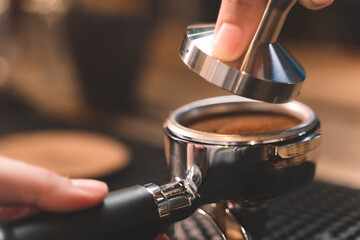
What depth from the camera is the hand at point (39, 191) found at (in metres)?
0.28

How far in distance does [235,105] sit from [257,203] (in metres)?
0.10

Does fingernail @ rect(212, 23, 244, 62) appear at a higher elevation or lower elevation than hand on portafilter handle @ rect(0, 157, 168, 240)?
higher

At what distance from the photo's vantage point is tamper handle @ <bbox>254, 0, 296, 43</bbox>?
328mm

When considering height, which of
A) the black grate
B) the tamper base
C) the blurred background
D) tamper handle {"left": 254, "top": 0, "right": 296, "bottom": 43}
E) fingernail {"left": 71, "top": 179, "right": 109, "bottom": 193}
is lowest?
the blurred background

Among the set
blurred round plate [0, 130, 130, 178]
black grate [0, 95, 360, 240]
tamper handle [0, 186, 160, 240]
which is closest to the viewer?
tamper handle [0, 186, 160, 240]

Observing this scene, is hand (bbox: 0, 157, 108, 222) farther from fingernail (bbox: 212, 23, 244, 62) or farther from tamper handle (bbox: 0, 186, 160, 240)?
fingernail (bbox: 212, 23, 244, 62)

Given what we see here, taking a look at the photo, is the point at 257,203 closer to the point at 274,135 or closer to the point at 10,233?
the point at 274,135

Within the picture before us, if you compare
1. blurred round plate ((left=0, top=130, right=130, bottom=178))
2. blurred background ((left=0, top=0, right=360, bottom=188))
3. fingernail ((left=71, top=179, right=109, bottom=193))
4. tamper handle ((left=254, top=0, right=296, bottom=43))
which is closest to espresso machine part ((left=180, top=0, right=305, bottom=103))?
tamper handle ((left=254, top=0, right=296, bottom=43))

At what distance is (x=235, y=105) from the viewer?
417 millimetres

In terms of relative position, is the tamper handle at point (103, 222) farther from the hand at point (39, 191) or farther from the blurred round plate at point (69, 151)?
the blurred round plate at point (69, 151)

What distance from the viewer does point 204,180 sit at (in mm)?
324

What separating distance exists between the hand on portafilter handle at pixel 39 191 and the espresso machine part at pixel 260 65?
12 cm

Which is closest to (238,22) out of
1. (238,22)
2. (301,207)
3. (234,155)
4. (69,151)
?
(238,22)

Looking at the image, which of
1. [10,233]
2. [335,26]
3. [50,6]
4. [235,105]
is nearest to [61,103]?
[50,6]
